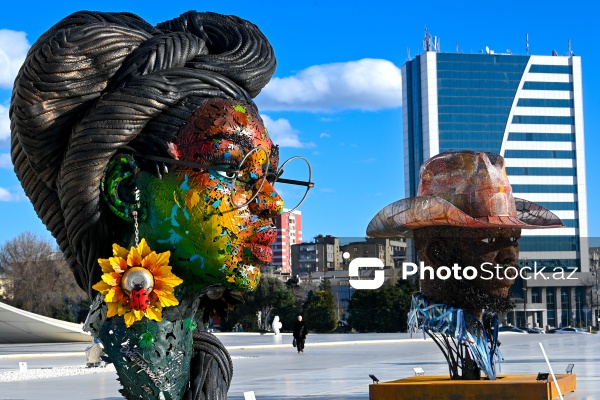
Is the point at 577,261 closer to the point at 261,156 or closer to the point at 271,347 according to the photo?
the point at 271,347

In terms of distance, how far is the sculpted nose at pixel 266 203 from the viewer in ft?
8.07

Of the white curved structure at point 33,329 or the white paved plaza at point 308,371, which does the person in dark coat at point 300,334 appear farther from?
the white curved structure at point 33,329

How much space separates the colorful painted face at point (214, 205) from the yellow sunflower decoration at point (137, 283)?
0.20ft

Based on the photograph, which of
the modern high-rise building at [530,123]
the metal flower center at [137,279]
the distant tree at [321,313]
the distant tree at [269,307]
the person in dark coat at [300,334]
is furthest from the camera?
the modern high-rise building at [530,123]

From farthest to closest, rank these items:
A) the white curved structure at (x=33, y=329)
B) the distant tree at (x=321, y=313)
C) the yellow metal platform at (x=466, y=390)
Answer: the distant tree at (x=321, y=313)
the white curved structure at (x=33, y=329)
the yellow metal platform at (x=466, y=390)

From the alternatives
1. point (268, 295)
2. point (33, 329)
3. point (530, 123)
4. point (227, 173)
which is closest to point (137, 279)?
point (227, 173)

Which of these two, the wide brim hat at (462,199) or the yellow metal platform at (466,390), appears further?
the yellow metal platform at (466,390)

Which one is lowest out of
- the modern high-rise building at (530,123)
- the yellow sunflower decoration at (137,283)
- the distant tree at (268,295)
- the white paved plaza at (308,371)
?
the white paved plaza at (308,371)

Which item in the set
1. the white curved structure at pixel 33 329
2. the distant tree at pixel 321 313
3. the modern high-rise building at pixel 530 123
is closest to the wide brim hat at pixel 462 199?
the white curved structure at pixel 33 329

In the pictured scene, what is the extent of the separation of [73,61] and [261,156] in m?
0.52

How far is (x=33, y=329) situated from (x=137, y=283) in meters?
38.4

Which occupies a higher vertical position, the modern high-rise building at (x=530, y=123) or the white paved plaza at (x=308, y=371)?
the modern high-rise building at (x=530, y=123)

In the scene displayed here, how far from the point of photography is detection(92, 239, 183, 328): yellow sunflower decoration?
2.36m

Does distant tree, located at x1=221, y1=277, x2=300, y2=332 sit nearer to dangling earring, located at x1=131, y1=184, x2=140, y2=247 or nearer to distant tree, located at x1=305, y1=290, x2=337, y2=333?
distant tree, located at x1=305, y1=290, x2=337, y2=333
